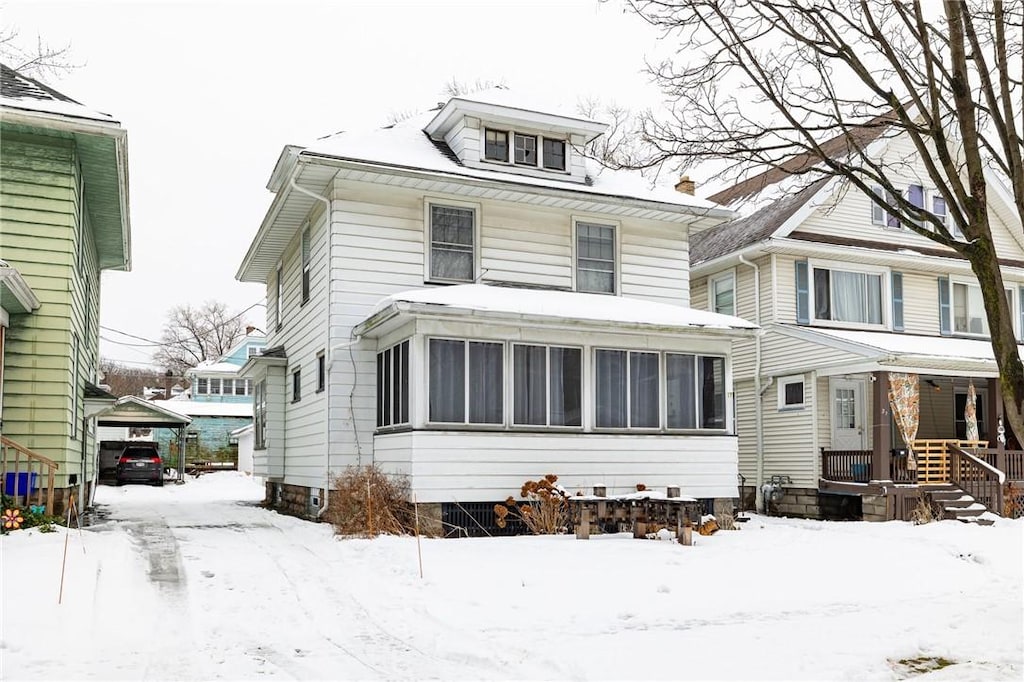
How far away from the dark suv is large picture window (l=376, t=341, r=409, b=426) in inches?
692

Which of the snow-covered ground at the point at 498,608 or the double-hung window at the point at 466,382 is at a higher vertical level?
the double-hung window at the point at 466,382

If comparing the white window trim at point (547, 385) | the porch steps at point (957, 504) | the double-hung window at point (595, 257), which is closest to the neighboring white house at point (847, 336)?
the porch steps at point (957, 504)

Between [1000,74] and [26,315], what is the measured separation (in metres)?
11.5

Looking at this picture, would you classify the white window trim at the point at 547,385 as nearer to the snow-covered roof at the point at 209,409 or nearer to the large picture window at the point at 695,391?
the large picture window at the point at 695,391

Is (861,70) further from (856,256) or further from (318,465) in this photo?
(856,256)

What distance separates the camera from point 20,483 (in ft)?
39.4

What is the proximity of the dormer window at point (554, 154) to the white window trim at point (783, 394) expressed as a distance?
756 centimetres

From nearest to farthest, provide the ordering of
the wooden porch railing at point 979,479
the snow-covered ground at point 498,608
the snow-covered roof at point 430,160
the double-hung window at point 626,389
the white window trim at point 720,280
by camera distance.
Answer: the snow-covered ground at point 498,608
the double-hung window at point 626,389
the snow-covered roof at point 430,160
the wooden porch railing at point 979,479
the white window trim at point 720,280

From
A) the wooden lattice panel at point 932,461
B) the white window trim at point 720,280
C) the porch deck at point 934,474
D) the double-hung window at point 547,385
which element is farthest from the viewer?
the white window trim at point 720,280

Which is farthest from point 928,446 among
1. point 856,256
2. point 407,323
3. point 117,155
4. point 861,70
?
point 117,155

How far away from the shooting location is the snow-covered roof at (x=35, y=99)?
38.9ft

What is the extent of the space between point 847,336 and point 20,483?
1641cm

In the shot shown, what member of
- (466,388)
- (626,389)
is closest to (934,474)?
(626,389)

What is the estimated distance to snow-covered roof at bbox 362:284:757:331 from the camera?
536 inches
